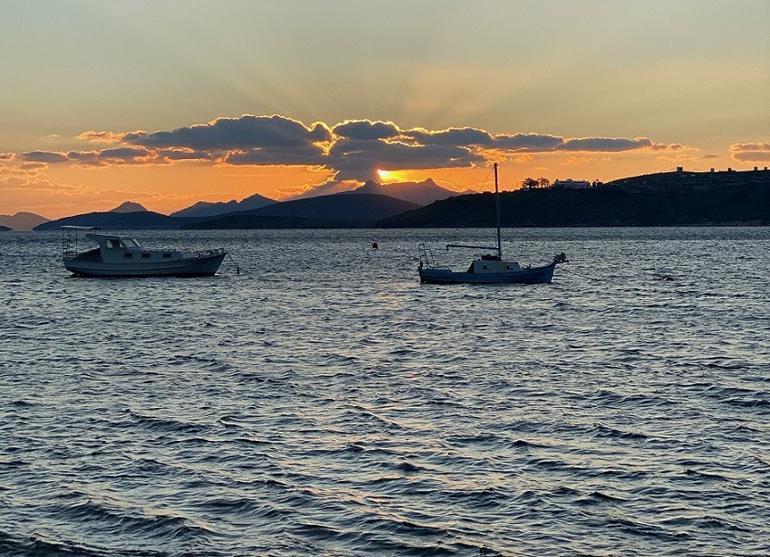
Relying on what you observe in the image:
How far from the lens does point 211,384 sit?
36.2 meters

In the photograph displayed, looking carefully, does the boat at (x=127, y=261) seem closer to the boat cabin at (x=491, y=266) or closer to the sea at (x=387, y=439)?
the boat cabin at (x=491, y=266)

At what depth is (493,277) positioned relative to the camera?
91.9 meters

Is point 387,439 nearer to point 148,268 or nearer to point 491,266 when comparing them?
point 491,266

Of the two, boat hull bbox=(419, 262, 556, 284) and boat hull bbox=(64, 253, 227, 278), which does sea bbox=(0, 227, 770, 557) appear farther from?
boat hull bbox=(64, 253, 227, 278)

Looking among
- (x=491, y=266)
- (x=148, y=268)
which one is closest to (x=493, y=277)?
(x=491, y=266)

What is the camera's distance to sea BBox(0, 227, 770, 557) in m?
19.2

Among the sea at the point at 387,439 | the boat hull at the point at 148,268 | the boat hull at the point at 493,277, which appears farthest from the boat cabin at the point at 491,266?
the boat hull at the point at 148,268

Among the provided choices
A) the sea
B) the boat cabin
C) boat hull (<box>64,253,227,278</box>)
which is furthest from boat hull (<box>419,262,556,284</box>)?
the sea

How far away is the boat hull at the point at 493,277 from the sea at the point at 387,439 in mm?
32525

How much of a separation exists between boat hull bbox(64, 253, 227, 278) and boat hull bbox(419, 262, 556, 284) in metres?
27.3

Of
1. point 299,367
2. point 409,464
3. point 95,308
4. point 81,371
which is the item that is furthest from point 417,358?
point 95,308

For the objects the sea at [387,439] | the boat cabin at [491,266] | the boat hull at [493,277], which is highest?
the boat cabin at [491,266]

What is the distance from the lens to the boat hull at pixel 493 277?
92062mm

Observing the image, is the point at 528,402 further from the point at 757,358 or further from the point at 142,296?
the point at 142,296
